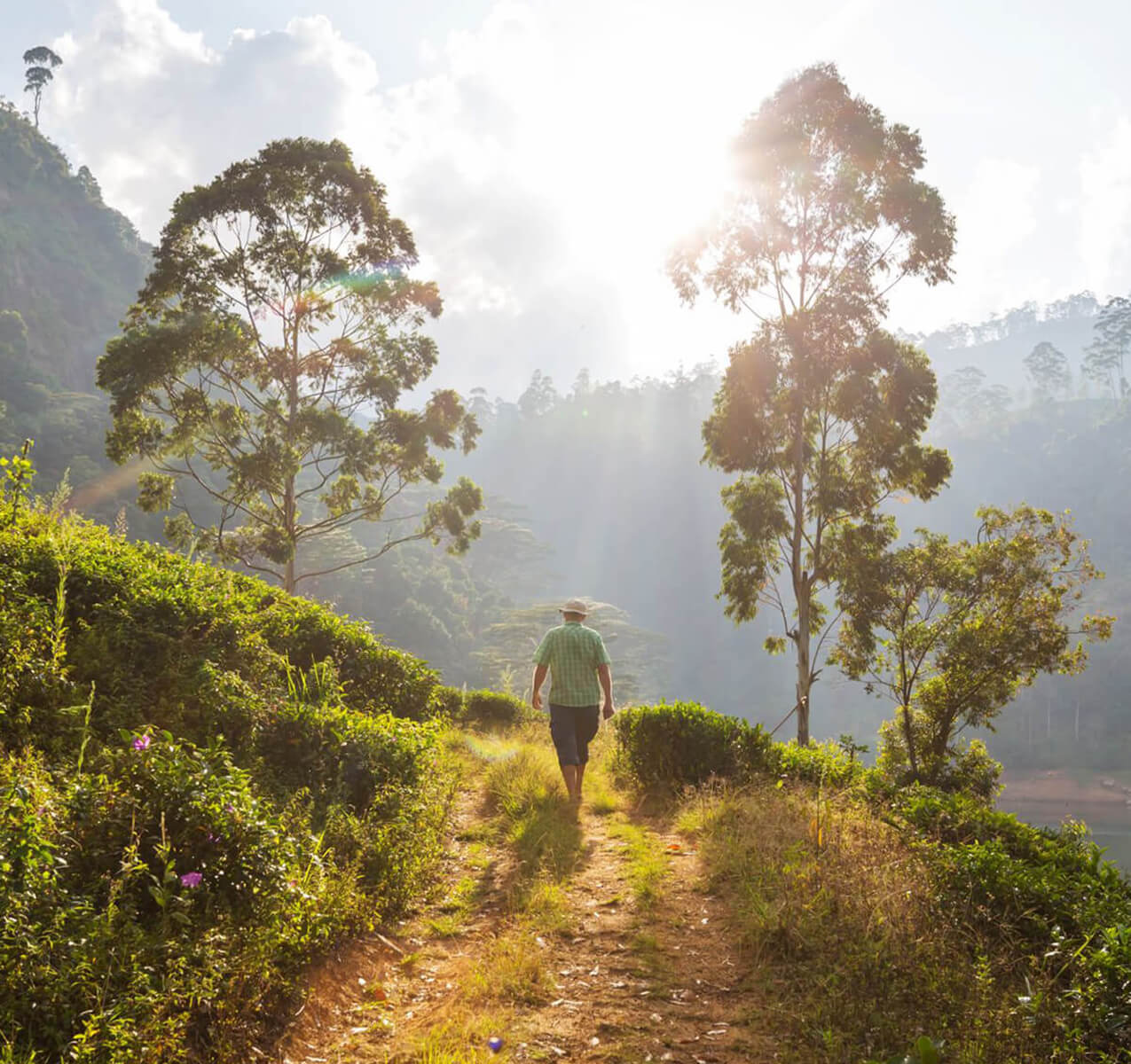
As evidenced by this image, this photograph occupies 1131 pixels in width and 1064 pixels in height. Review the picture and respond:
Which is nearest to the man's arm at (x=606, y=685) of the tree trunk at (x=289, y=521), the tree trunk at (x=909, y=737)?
the tree trunk at (x=289, y=521)

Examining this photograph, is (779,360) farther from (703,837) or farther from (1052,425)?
(1052,425)

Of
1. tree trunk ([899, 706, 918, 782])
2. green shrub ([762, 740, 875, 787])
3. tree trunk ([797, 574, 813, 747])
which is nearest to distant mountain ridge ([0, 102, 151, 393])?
tree trunk ([797, 574, 813, 747])

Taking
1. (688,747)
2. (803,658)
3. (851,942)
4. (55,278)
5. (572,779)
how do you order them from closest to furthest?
1. (851,942)
2. (572,779)
3. (688,747)
4. (803,658)
5. (55,278)

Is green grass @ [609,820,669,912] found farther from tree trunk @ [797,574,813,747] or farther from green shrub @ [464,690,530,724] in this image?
tree trunk @ [797,574,813,747]

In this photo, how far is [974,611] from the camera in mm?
17562

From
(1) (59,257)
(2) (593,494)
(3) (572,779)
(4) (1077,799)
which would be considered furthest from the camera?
(2) (593,494)

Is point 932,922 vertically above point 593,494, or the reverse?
point 593,494

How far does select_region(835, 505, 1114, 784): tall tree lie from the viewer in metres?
16.9

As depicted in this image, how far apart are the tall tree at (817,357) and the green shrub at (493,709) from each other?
6.33 metres

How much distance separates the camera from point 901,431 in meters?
17.4

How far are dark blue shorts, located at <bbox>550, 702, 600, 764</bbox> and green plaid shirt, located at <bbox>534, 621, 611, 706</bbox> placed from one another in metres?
0.08

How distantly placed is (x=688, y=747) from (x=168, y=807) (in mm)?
5908

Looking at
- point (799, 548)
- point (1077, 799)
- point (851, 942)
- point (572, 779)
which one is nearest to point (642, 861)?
point (572, 779)

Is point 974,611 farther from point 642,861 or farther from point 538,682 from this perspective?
point 642,861
